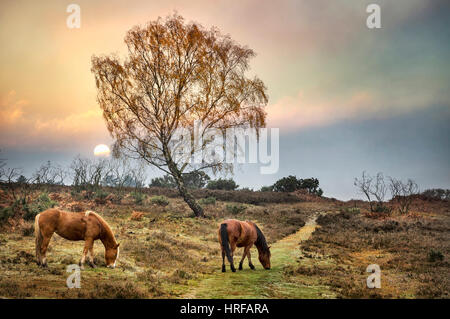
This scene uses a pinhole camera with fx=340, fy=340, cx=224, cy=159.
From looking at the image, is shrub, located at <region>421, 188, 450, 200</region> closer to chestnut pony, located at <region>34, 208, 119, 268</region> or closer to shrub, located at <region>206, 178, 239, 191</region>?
shrub, located at <region>206, 178, 239, 191</region>

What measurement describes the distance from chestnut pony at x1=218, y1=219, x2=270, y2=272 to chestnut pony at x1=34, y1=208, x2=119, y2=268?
3348mm

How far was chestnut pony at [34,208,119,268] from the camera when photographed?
961 centimetres

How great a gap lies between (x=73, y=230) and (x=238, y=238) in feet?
16.5

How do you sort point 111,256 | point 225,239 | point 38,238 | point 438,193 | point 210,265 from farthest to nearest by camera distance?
point 438,193, point 210,265, point 225,239, point 111,256, point 38,238

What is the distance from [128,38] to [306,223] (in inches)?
808

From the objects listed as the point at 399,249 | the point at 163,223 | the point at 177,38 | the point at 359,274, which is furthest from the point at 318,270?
the point at 177,38

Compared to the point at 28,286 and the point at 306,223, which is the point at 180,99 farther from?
the point at 28,286

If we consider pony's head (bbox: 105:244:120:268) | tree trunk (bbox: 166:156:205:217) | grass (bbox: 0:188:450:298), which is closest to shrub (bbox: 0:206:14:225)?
grass (bbox: 0:188:450:298)

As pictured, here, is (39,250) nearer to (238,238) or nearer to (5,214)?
(238,238)

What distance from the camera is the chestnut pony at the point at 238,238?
423 inches

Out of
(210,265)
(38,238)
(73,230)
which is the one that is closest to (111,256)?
(73,230)

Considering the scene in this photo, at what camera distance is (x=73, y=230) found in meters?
9.98

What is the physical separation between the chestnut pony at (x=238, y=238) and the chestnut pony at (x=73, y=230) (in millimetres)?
3348

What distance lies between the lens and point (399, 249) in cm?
1803
